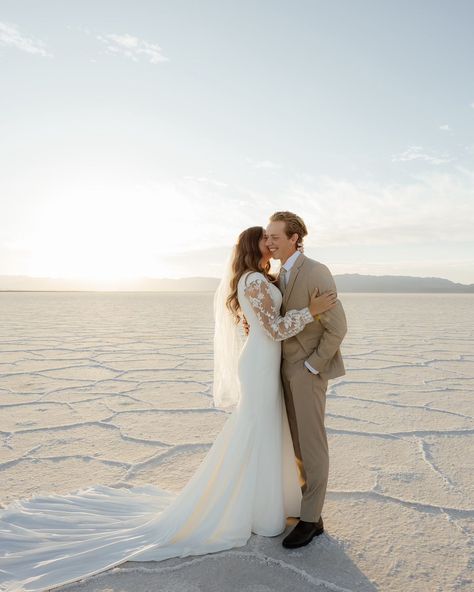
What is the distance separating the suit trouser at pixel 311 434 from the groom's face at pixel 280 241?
442 mm

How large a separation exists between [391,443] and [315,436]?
1340mm

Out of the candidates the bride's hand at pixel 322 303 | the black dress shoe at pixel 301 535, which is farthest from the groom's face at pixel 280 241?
the black dress shoe at pixel 301 535

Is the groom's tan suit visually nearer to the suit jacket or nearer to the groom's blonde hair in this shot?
the suit jacket

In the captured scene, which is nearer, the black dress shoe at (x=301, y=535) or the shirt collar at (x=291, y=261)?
the black dress shoe at (x=301, y=535)

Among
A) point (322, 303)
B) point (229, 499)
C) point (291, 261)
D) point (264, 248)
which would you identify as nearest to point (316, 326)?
point (322, 303)

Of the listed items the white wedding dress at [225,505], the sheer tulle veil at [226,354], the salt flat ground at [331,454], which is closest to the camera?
the salt flat ground at [331,454]

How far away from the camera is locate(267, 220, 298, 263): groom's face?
6.70 ft

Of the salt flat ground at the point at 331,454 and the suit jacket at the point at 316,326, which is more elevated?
the suit jacket at the point at 316,326

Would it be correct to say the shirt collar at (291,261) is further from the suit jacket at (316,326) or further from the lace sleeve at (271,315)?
the lace sleeve at (271,315)

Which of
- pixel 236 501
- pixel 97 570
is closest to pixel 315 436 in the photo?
pixel 236 501

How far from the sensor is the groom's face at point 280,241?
2.04 meters

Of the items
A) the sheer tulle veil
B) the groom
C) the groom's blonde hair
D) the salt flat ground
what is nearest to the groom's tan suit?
the groom

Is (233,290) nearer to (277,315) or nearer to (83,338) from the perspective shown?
(277,315)

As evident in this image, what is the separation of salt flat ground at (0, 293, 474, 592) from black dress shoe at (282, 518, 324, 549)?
0.10ft
